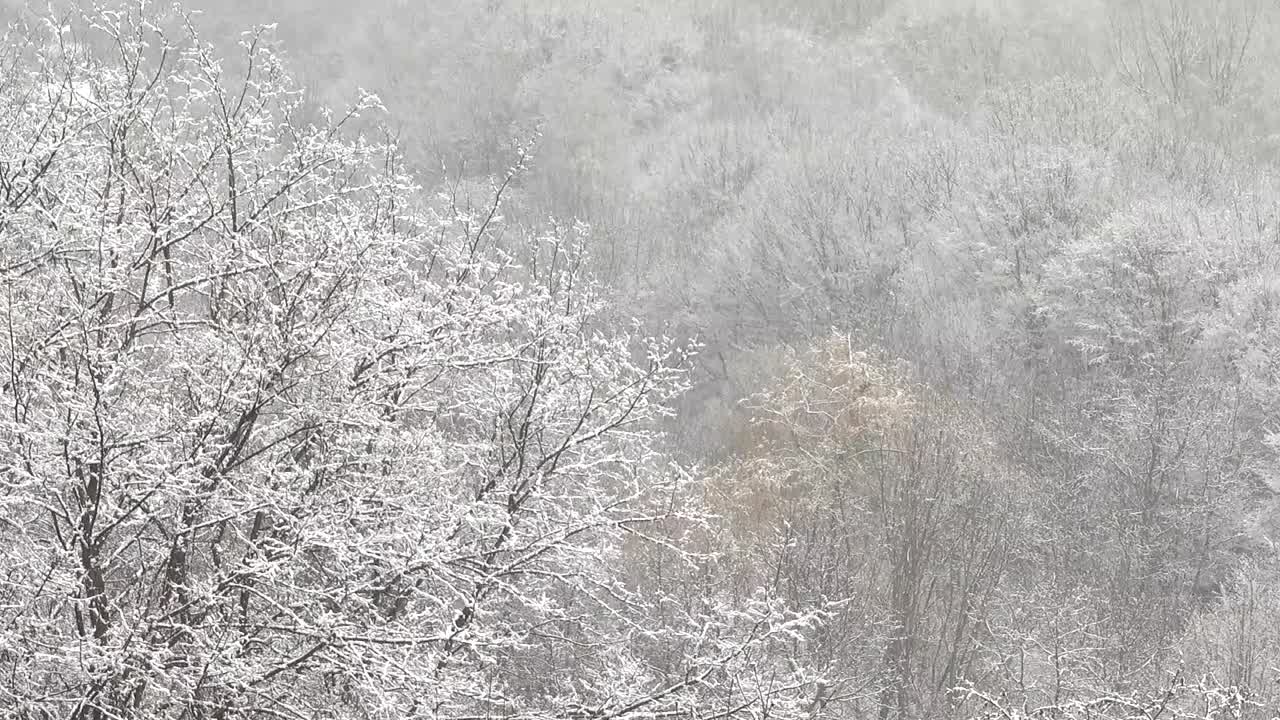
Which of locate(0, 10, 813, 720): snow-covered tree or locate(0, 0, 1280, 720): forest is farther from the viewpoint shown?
locate(0, 0, 1280, 720): forest

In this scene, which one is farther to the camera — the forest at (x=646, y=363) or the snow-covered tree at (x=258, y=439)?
the forest at (x=646, y=363)

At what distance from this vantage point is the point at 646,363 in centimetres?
2848

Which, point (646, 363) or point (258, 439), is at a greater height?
point (646, 363)

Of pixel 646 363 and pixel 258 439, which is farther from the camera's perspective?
pixel 646 363

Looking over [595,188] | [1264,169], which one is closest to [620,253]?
[595,188]

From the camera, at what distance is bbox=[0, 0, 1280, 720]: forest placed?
670 centimetres

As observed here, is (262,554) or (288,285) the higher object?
(288,285)

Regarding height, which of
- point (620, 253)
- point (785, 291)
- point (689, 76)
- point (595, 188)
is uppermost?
point (689, 76)

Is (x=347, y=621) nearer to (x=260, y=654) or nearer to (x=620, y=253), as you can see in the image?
(x=260, y=654)

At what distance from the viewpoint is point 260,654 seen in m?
6.92

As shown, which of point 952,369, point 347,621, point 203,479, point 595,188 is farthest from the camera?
point 595,188

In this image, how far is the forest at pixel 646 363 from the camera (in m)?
6.70

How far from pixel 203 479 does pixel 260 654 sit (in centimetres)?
129

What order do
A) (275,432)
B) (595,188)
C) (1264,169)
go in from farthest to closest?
(595,188)
(1264,169)
(275,432)
